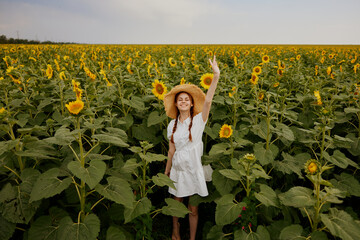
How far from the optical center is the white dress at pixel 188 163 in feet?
8.93

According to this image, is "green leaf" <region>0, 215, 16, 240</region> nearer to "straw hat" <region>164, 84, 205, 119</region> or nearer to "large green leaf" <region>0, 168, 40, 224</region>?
"large green leaf" <region>0, 168, 40, 224</region>

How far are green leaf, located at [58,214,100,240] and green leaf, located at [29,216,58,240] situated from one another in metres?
0.15

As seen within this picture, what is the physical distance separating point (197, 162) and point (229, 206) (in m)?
0.75

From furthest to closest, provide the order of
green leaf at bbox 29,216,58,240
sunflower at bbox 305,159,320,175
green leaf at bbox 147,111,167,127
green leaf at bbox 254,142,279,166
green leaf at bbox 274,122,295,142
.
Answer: green leaf at bbox 147,111,167,127, green leaf at bbox 274,122,295,142, green leaf at bbox 254,142,279,166, green leaf at bbox 29,216,58,240, sunflower at bbox 305,159,320,175

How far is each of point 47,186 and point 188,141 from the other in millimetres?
1483

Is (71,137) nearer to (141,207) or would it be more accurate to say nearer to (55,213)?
(55,213)

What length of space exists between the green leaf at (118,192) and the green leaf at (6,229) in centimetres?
67

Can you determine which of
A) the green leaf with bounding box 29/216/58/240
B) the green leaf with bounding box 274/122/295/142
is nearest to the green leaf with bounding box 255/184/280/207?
the green leaf with bounding box 274/122/295/142

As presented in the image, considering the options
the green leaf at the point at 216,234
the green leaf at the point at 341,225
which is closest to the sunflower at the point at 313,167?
the green leaf at the point at 341,225

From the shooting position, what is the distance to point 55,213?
6.77ft

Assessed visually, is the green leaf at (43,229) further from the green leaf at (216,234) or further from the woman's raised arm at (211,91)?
the woman's raised arm at (211,91)

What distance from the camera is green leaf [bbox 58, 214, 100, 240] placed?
69.6 inches

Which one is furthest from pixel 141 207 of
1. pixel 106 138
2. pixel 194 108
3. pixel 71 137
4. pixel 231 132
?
pixel 194 108

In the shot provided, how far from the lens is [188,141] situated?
9.20 ft
